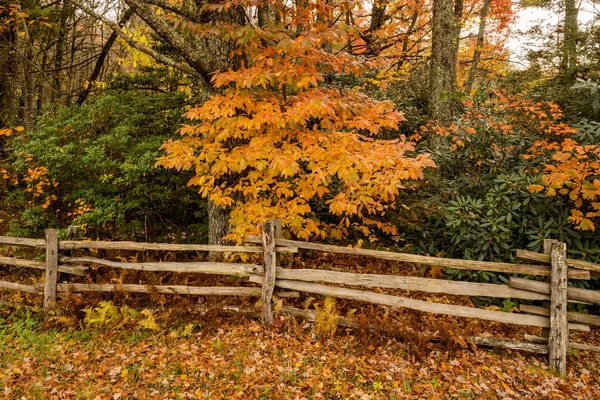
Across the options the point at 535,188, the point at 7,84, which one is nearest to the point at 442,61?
the point at 535,188

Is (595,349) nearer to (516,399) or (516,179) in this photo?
(516,399)

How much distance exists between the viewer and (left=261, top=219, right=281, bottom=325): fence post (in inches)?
229

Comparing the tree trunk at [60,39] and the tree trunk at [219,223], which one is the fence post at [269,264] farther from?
the tree trunk at [60,39]

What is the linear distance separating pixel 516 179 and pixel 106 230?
8.20 meters

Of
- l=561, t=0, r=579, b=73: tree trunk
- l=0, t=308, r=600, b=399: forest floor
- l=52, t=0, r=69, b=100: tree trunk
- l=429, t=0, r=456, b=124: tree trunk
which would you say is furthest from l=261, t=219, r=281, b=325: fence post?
l=52, t=0, r=69, b=100: tree trunk

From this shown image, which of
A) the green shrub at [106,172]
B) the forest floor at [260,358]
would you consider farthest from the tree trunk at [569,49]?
the green shrub at [106,172]

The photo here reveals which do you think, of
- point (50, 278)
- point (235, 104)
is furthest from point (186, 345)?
point (235, 104)

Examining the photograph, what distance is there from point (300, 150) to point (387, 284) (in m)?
2.37

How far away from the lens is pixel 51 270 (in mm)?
6430

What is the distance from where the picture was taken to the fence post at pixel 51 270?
21.0 feet

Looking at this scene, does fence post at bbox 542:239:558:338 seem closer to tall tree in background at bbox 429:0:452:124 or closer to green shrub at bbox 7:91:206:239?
tall tree in background at bbox 429:0:452:124

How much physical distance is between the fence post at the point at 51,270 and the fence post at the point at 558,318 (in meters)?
7.61

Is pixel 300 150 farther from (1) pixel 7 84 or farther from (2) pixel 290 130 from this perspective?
(1) pixel 7 84

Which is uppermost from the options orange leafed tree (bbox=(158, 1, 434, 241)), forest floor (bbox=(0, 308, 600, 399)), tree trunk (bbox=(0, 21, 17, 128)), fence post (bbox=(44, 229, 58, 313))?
tree trunk (bbox=(0, 21, 17, 128))
